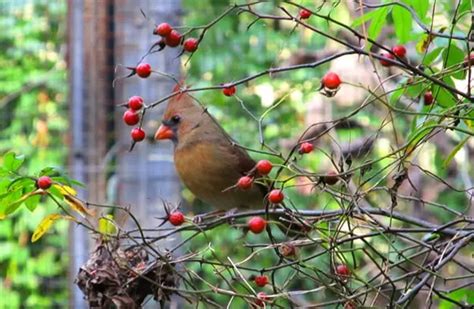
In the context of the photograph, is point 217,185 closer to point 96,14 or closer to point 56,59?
point 96,14

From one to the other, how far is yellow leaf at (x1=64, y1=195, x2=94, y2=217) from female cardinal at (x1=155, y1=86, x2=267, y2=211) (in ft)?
2.96

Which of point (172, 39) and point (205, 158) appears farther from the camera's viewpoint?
point (205, 158)

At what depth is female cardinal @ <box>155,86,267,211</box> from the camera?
231 centimetres

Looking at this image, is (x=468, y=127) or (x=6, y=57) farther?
(x=6, y=57)

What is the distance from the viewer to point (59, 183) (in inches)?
52.1

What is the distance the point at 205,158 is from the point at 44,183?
1125 millimetres

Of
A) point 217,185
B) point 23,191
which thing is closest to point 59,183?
point 23,191

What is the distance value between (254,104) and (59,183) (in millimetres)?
2486

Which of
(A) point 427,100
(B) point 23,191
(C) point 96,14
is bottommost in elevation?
(B) point 23,191

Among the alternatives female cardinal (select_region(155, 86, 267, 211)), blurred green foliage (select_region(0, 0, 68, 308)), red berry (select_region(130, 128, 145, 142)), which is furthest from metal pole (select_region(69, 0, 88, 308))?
red berry (select_region(130, 128, 145, 142))

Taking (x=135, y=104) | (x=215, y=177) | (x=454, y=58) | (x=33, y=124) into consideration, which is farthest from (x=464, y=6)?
(x=33, y=124)

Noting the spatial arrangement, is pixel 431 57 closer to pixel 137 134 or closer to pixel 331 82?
pixel 331 82

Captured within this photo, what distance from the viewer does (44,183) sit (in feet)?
4.17

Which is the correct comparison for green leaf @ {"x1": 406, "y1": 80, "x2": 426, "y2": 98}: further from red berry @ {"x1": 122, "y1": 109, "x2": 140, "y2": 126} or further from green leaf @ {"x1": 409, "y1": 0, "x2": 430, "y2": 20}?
red berry @ {"x1": 122, "y1": 109, "x2": 140, "y2": 126}
